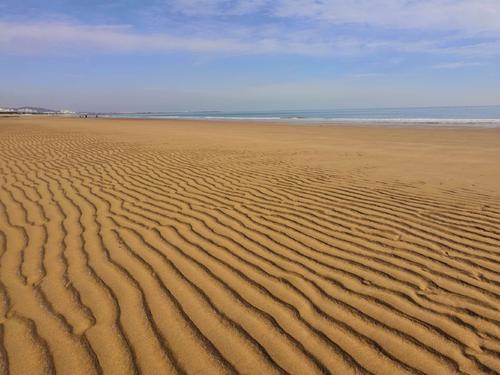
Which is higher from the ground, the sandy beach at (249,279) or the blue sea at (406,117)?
the blue sea at (406,117)

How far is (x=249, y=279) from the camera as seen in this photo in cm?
304

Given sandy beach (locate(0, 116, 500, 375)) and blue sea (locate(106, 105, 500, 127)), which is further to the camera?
blue sea (locate(106, 105, 500, 127))

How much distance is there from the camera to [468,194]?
19.0 feet

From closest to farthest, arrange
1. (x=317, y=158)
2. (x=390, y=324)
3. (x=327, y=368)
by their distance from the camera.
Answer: (x=327, y=368) < (x=390, y=324) < (x=317, y=158)

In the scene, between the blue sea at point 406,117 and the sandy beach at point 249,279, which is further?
the blue sea at point 406,117

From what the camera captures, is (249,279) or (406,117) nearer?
(249,279)

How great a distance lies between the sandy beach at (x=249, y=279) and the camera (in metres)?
2.18

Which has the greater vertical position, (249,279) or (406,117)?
(406,117)

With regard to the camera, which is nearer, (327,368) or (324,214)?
(327,368)

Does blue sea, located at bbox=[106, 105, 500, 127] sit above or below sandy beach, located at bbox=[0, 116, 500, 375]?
above

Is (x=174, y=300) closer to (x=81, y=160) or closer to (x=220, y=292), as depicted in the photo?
(x=220, y=292)

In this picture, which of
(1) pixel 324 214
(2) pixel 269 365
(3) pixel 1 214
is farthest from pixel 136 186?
(2) pixel 269 365

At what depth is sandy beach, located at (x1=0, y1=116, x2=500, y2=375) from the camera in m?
2.18

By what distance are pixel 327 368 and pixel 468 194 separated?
4828mm
